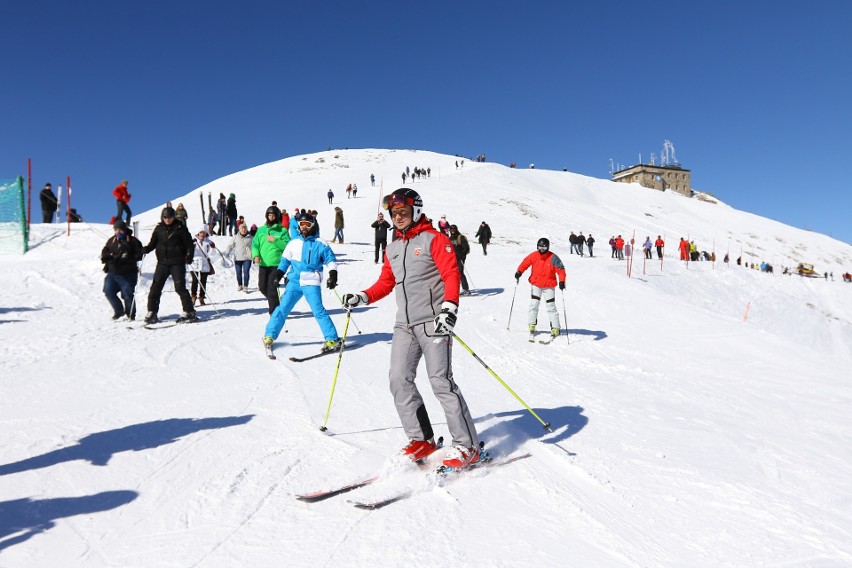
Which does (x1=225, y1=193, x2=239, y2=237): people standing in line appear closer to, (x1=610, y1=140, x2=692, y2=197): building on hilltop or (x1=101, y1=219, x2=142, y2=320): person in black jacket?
(x1=101, y1=219, x2=142, y2=320): person in black jacket

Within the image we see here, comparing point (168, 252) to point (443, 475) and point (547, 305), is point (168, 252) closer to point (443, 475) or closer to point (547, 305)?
point (547, 305)

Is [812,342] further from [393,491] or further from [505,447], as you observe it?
[393,491]

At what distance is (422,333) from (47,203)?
19032 mm

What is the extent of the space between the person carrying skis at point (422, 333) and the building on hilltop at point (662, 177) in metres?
109

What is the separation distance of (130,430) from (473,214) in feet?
117

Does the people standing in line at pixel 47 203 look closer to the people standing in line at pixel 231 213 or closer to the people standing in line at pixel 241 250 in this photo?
the people standing in line at pixel 231 213

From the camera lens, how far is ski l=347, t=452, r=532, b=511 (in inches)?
127

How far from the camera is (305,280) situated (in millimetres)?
7477

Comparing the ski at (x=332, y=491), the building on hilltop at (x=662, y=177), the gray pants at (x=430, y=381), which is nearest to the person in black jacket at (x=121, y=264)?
the gray pants at (x=430, y=381)

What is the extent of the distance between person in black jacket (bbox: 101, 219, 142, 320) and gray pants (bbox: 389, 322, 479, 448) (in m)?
7.06

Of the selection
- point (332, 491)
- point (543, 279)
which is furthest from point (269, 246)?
point (332, 491)

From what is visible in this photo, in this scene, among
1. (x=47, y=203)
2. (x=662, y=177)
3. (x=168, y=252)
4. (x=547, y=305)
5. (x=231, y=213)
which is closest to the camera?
(x=168, y=252)

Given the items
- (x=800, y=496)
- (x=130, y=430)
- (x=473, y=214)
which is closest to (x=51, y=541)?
(x=130, y=430)

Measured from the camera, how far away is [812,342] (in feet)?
66.5
